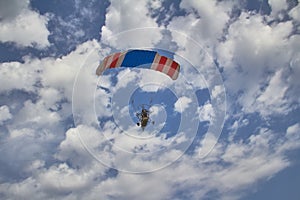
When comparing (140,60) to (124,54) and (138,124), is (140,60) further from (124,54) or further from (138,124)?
(138,124)

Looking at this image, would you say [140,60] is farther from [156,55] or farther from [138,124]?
[138,124]

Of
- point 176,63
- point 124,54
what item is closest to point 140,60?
point 124,54

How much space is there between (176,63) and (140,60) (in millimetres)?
4794

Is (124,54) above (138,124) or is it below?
above

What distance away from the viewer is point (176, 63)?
42.8 m

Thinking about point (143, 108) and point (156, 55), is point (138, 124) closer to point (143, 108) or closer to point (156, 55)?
point (143, 108)

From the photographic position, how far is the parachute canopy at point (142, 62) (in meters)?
39.8

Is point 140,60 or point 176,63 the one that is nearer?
point 140,60

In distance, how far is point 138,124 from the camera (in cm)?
4159

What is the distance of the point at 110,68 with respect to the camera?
132 ft

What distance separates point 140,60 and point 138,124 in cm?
708

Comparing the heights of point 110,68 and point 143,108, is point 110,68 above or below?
above

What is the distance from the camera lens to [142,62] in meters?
40.4

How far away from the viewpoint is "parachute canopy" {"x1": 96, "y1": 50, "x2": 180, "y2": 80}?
39.8m
